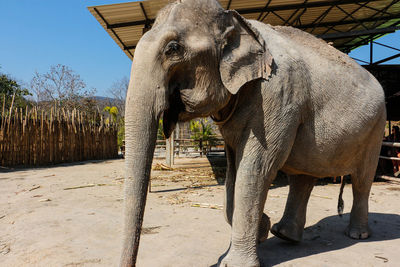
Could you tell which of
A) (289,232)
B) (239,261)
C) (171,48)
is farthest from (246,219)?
(171,48)

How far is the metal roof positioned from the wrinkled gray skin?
4.41m

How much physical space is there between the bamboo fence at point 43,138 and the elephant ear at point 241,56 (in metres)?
10.4

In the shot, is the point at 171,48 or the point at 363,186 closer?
the point at 171,48

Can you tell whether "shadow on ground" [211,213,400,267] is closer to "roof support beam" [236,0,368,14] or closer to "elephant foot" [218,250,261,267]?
"elephant foot" [218,250,261,267]

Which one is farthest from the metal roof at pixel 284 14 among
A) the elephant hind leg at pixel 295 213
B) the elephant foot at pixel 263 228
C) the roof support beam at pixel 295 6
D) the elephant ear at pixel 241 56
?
the elephant foot at pixel 263 228

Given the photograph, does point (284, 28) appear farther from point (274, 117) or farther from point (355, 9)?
point (355, 9)

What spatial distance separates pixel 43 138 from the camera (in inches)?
448

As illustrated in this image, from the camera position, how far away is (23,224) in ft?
11.6

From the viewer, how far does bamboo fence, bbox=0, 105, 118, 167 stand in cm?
1036

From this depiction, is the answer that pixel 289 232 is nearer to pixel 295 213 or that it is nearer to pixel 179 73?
pixel 295 213

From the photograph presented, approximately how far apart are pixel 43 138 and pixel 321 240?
11.4 m

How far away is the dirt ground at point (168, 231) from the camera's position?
2336 millimetres

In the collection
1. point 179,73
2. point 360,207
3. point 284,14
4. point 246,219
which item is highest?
point 284,14

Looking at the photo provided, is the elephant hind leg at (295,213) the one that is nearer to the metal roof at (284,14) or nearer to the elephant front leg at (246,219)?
the elephant front leg at (246,219)
